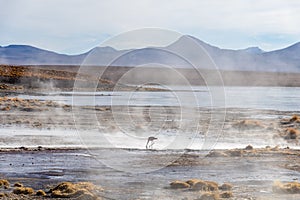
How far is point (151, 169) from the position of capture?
22219 millimetres

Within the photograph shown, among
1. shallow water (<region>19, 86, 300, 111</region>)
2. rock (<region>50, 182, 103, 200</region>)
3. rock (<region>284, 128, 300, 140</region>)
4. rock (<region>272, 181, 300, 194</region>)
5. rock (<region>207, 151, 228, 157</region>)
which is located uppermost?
shallow water (<region>19, 86, 300, 111</region>)

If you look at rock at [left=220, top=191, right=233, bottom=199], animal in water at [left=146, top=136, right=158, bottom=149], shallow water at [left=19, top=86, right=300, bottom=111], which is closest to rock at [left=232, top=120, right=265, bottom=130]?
animal in water at [left=146, top=136, right=158, bottom=149]

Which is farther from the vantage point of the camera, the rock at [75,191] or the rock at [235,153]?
the rock at [235,153]

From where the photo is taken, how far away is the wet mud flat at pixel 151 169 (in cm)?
1783

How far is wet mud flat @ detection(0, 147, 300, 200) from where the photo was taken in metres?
17.8

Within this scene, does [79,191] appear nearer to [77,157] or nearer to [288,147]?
[77,157]

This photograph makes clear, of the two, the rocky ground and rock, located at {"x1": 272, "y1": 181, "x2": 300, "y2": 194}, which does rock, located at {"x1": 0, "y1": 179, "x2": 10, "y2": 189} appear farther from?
rock, located at {"x1": 272, "y1": 181, "x2": 300, "y2": 194}

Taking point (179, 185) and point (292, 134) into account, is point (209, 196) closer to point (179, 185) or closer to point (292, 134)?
point (179, 185)

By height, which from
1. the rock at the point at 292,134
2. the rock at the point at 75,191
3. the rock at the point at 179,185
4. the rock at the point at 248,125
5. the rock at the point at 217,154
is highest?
the rock at the point at 248,125

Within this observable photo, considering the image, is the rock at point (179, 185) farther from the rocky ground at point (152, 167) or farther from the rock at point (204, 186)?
the rock at point (204, 186)

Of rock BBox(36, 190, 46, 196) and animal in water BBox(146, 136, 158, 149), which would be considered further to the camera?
animal in water BBox(146, 136, 158, 149)

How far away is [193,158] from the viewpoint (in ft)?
84.1

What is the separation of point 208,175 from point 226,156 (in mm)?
5113

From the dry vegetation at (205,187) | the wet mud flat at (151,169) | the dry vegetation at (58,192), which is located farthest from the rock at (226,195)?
the dry vegetation at (58,192)
